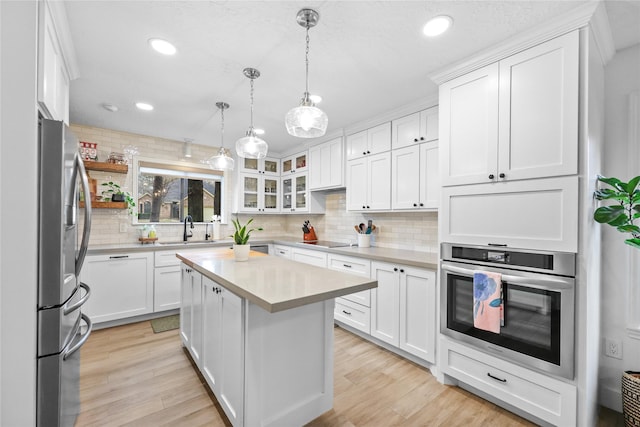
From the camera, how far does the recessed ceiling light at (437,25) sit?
1653mm

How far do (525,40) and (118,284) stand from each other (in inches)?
174

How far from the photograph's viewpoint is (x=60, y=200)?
1299mm

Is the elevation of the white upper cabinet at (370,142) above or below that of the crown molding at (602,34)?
below

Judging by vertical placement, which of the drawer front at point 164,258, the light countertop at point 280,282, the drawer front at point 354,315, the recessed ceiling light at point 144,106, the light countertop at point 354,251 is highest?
the recessed ceiling light at point 144,106

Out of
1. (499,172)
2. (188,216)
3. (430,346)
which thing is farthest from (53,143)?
(188,216)

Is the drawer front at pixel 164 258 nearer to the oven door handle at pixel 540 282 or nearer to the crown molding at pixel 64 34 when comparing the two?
the crown molding at pixel 64 34

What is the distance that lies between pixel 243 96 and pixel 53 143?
1722mm

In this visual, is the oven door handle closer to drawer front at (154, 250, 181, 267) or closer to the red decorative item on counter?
drawer front at (154, 250, 181, 267)

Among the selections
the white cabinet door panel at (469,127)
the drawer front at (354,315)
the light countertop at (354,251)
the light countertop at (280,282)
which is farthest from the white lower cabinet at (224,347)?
the white cabinet door panel at (469,127)

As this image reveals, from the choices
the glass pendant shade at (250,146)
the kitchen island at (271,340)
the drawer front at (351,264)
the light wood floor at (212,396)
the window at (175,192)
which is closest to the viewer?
the kitchen island at (271,340)

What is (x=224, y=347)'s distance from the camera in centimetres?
175

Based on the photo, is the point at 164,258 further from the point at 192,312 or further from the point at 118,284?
the point at 192,312

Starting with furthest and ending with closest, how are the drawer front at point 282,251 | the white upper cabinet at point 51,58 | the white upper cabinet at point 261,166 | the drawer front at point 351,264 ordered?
the white upper cabinet at point 261,166, the drawer front at point 282,251, the drawer front at point 351,264, the white upper cabinet at point 51,58

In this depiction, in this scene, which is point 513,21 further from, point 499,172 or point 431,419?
point 431,419
